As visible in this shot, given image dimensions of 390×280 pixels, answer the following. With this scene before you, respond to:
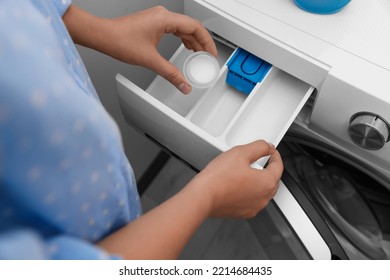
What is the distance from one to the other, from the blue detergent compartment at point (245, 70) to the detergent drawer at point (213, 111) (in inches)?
0.5

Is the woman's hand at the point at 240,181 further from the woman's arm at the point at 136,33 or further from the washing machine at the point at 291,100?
the woman's arm at the point at 136,33

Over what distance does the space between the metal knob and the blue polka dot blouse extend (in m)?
0.40

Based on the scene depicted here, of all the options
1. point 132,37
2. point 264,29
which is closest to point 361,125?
point 264,29

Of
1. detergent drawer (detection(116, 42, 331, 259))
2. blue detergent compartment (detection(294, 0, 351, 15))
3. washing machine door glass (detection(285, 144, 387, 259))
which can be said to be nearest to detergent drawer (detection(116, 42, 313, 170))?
detergent drawer (detection(116, 42, 331, 259))

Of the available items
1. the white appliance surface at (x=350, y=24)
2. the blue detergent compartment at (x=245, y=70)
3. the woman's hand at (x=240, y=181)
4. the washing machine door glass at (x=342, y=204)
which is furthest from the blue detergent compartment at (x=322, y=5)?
the washing machine door glass at (x=342, y=204)

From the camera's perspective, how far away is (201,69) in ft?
2.34

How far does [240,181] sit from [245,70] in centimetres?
23

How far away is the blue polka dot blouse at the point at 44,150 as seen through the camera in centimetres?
31

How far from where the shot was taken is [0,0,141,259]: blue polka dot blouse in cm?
31

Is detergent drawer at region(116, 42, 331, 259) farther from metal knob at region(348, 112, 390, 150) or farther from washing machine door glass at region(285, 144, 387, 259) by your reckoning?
washing machine door glass at region(285, 144, 387, 259)

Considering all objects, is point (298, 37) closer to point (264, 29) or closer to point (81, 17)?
point (264, 29)
